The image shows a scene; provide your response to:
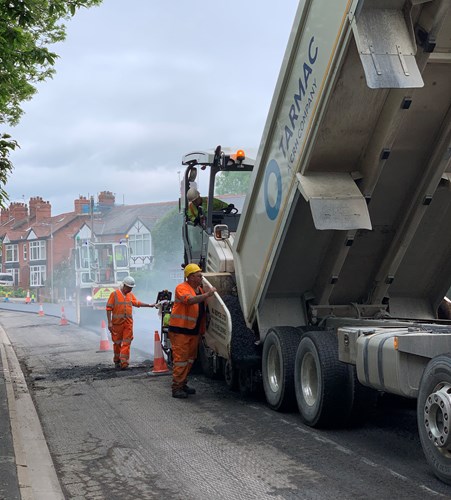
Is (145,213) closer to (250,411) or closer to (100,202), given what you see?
(100,202)

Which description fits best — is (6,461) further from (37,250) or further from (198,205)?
(37,250)

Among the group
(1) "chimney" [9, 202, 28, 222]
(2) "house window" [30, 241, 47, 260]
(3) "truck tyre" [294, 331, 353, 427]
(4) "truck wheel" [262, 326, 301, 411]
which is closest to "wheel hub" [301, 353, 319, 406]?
(3) "truck tyre" [294, 331, 353, 427]

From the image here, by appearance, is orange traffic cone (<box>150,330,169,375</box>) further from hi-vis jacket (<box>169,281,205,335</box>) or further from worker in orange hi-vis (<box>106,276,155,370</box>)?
hi-vis jacket (<box>169,281,205,335</box>)

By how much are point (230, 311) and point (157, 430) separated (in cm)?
184

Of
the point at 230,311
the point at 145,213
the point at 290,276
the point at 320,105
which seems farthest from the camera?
the point at 145,213

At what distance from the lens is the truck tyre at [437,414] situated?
15.9 feet

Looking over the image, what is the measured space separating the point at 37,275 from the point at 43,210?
20.7 ft

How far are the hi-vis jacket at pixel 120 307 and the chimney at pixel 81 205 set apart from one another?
53.5 m

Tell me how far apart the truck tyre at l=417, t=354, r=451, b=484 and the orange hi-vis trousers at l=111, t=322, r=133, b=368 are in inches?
286

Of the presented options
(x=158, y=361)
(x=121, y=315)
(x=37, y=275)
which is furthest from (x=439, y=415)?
(x=37, y=275)

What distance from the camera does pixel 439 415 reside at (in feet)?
16.4

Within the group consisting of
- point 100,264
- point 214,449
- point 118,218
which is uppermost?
point 118,218

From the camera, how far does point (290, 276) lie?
788 centimetres

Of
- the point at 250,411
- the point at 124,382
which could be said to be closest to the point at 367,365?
the point at 250,411
